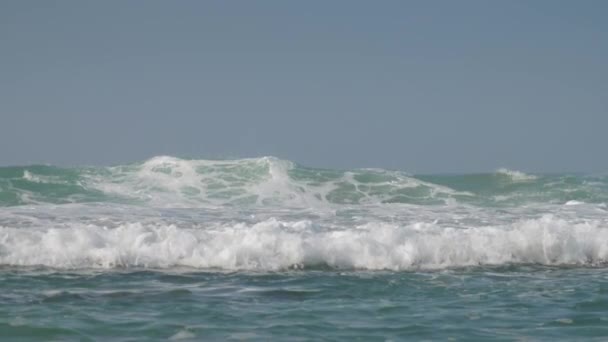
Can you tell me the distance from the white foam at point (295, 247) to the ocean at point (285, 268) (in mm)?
26

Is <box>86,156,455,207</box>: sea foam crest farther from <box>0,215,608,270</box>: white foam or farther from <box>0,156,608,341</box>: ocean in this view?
<box>0,215,608,270</box>: white foam

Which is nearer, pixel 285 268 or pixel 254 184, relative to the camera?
Result: pixel 285 268

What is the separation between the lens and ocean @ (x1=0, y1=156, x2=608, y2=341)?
18.9 ft

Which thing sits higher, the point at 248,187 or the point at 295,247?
the point at 248,187

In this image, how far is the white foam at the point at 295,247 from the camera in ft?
30.4

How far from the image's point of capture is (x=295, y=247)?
31.2ft

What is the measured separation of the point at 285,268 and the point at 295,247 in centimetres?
51

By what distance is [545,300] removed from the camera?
689 cm

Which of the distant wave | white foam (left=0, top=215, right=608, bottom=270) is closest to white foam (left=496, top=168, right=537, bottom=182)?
the distant wave

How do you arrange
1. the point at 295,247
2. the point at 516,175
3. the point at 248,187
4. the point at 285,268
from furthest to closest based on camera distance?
1. the point at 516,175
2. the point at 248,187
3. the point at 295,247
4. the point at 285,268

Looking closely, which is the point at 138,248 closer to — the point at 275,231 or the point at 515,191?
the point at 275,231

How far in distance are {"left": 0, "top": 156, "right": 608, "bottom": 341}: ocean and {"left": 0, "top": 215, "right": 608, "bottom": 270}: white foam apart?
26 mm

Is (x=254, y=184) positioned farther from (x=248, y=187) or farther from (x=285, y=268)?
(x=285, y=268)

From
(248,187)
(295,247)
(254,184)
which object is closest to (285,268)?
(295,247)
